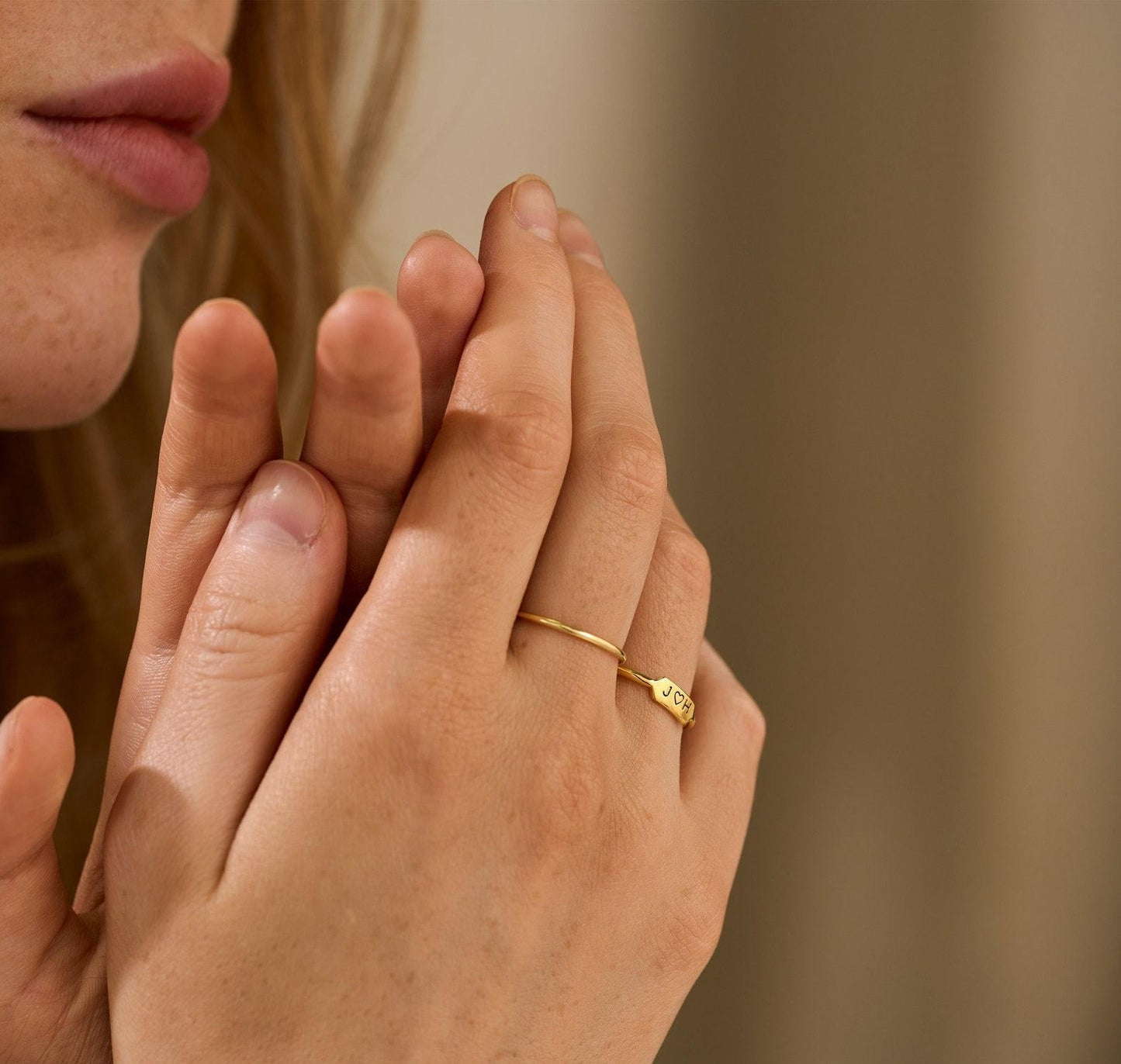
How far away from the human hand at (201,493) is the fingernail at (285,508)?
15mm

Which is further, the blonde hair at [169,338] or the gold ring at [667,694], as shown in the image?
the blonde hair at [169,338]

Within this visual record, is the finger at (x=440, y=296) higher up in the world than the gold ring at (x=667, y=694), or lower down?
higher up

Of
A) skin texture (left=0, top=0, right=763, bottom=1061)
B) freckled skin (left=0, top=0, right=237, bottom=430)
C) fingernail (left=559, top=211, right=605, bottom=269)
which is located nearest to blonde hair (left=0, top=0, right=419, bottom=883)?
freckled skin (left=0, top=0, right=237, bottom=430)

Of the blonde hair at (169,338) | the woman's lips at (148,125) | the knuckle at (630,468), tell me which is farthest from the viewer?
the blonde hair at (169,338)

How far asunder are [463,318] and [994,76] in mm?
848

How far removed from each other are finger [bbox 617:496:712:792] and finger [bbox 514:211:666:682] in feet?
0.12

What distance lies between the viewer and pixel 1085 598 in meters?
1.06

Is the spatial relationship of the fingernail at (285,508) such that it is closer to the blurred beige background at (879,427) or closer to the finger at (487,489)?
the finger at (487,489)

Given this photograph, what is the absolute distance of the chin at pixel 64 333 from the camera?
2.10 ft

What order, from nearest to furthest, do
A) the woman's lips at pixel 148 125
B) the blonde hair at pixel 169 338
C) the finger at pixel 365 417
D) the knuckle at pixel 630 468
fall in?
1. the finger at pixel 365 417
2. the knuckle at pixel 630 468
3. the woman's lips at pixel 148 125
4. the blonde hair at pixel 169 338

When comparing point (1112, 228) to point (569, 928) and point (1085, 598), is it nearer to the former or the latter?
point (1085, 598)

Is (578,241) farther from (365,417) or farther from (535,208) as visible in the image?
(365,417)

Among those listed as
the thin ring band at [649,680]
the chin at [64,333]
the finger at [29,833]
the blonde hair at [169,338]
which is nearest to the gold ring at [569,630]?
the thin ring band at [649,680]

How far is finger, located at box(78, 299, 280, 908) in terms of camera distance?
1.35 feet
